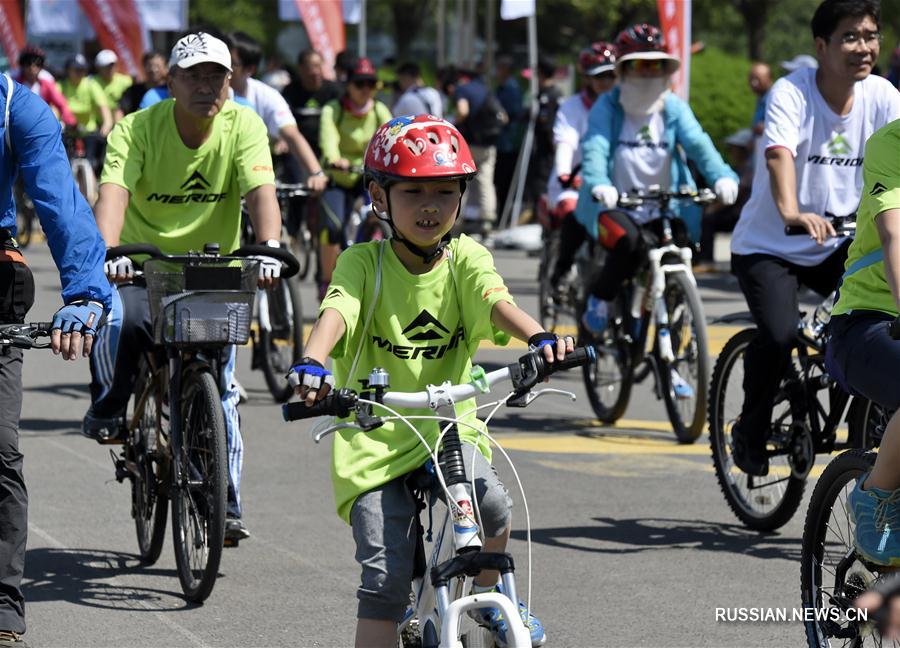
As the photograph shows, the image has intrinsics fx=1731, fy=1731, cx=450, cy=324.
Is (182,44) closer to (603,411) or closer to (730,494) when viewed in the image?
(730,494)

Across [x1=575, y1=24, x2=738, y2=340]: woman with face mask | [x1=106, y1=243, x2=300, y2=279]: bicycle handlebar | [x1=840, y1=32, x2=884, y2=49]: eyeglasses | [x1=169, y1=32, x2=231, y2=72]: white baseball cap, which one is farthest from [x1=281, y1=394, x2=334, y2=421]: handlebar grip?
[x1=575, y1=24, x2=738, y2=340]: woman with face mask

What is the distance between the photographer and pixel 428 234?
15.2 feet

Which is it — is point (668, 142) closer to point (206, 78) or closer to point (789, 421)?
point (789, 421)

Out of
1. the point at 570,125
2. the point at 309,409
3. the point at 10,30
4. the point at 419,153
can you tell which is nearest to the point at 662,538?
the point at 419,153

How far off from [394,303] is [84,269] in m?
1.08

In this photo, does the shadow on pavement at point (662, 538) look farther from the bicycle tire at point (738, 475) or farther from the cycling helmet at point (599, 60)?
the cycling helmet at point (599, 60)

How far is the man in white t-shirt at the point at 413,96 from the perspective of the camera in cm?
1938

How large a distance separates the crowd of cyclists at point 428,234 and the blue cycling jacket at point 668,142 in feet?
0.04

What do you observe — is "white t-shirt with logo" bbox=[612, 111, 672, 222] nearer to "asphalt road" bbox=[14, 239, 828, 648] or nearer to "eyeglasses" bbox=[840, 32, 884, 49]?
"asphalt road" bbox=[14, 239, 828, 648]

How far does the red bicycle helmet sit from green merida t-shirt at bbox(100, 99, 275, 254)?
2.63 m

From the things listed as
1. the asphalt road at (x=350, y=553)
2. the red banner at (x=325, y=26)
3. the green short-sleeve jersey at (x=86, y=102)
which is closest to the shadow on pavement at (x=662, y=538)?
the asphalt road at (x=350, y=553)

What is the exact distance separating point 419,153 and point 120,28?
24699 millimetres

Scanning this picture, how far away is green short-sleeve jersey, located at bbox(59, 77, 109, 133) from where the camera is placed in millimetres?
23125

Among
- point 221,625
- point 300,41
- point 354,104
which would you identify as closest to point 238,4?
point 300,41
